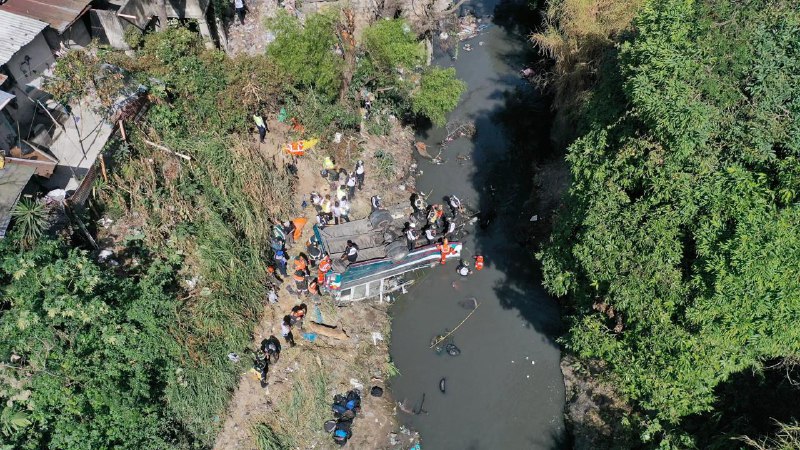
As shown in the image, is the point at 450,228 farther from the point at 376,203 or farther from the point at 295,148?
the point at 295,148

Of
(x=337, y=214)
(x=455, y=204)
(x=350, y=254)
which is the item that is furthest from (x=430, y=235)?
(x=337, y=214)

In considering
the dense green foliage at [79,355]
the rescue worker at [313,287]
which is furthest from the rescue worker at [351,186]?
the dense green foliage at [79,355]

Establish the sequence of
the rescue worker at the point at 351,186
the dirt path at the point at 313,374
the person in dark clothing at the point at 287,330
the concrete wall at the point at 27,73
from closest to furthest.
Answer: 1. the concrete wall at the point at 27,73
2. the dirt path at the point at 313,374
3. the person in dark clothing at the point at 287,330
4. the rescue worker at the point at 351,186

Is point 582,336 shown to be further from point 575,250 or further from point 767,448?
point 767,448

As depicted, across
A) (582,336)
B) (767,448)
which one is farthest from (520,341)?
(767,448)

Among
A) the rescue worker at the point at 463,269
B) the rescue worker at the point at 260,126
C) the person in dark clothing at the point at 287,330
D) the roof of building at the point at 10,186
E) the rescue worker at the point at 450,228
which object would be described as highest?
the roof of building at the point at 10,186

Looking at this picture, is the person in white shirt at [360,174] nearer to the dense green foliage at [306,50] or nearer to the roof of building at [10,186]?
the dense green foliage at [306,50]
